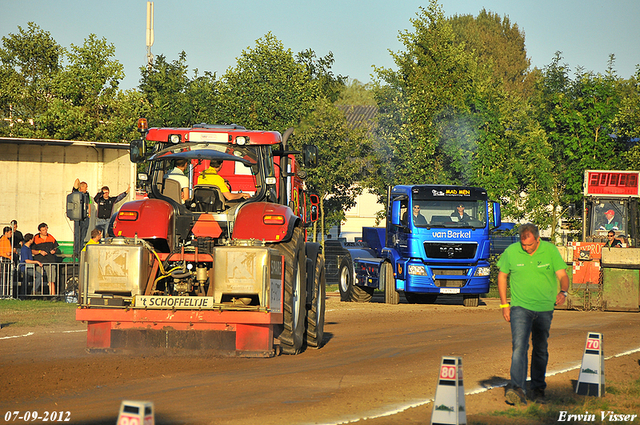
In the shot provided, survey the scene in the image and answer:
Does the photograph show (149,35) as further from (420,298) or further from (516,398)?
(516,398)

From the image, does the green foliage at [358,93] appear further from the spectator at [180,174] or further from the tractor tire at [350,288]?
the spectator at [180,174]

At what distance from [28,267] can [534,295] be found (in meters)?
14.9

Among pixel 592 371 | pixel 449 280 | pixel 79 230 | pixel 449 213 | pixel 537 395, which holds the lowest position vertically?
pixel 537 395

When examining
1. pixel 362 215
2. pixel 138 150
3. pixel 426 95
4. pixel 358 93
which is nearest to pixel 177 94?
pixel 426 95

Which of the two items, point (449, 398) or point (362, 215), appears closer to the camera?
point (449, 398)

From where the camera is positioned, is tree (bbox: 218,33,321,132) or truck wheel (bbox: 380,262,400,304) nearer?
truck wheel (bbox: 380,262,400,304)

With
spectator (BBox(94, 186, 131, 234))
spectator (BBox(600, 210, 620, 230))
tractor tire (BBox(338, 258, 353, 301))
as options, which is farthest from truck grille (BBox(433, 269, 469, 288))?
spectator (BBox(94, 186, 131, 234))

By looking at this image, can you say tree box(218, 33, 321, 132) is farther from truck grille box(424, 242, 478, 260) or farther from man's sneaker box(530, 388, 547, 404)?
man's sneaker box(530, 388, 547, 404)

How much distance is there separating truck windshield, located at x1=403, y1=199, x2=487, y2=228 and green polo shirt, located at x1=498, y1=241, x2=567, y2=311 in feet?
41.8

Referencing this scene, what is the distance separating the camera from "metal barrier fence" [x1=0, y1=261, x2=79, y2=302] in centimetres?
1998

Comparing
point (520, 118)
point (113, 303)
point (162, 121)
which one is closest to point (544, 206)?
point (520, 118)

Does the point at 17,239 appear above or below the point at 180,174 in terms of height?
below

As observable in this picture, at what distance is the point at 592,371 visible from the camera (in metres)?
8.80

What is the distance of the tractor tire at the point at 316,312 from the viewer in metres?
12.1
